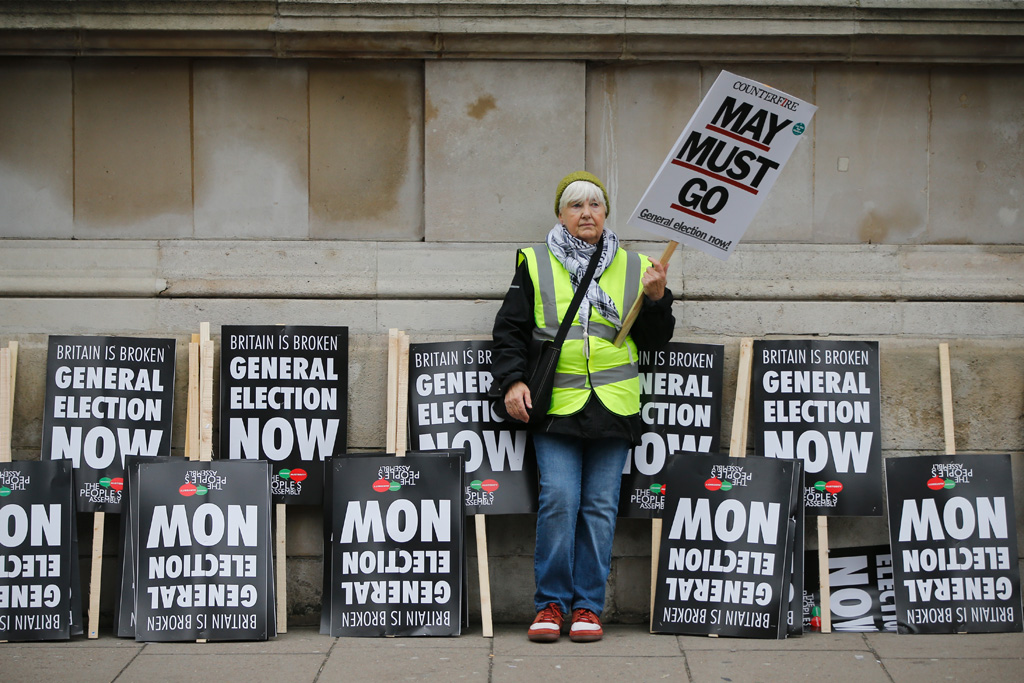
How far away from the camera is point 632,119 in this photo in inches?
230

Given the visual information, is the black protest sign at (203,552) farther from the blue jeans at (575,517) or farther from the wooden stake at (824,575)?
the wooden stake at (824,575)

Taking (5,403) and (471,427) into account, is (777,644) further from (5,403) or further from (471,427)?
(5,403)

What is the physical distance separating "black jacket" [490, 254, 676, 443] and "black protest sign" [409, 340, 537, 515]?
247 mm

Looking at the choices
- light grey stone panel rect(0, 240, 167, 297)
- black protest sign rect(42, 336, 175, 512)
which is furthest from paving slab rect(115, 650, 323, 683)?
light grey stone panel rect(0, 240, 167, 297)

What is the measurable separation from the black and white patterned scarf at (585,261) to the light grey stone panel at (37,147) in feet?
9.15

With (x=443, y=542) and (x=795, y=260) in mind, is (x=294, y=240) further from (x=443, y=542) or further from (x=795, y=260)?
(x=795, y=260)

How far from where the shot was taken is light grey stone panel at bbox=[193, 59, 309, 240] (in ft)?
19.1

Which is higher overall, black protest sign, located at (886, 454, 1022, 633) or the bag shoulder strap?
the bag shoulder strap

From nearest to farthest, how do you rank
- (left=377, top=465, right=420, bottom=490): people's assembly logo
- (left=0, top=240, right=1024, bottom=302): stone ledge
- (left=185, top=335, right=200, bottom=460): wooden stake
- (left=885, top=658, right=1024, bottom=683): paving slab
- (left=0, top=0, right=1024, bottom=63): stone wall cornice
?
1. (left=885, top=658, right=1024, bottom=683): paving slab
2. (left=377, top=465, right=420, bottom=490): people's assembly logo
3. (left=185, top=335, right=200, bottom=460): wooden stake
4. (left=0, top=0, right=1024, bottom=63): stone wall cornice
5. (left=0, top=240, right=1024, bottom=302): stone ledge

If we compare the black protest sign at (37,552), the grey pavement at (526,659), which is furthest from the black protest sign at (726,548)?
the black protest sign at (37,552)

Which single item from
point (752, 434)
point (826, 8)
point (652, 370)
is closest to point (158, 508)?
point (652, 370)

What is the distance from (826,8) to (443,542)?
345cm

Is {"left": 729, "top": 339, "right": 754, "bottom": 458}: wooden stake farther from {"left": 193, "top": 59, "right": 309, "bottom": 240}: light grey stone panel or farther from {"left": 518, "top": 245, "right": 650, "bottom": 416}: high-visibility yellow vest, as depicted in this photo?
{"left": 193, "top": 59, "right": 309, "bottom": 240}: light grey stone panel

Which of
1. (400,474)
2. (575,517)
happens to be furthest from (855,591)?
(400,474)
